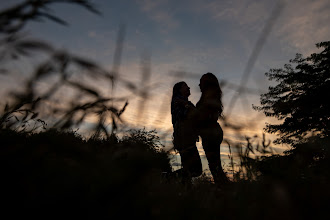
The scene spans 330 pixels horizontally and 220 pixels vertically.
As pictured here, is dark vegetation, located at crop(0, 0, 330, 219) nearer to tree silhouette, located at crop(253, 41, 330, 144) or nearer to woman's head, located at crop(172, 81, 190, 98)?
woman's head, located at crop(172, 81, 190, 98)

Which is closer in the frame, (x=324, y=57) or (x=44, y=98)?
(x=44, y=98)

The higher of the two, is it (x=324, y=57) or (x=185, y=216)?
(x=324, y=57)

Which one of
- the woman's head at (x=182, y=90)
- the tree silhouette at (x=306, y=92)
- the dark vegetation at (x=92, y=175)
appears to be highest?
the tree silhouette at (x=306, y=92)

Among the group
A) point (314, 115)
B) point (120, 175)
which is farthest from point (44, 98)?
point (314, 115)

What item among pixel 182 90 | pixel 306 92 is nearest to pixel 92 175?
pixel 182 90

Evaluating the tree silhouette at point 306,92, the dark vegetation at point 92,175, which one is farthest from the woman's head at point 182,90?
the tree silhouette at point 306,92

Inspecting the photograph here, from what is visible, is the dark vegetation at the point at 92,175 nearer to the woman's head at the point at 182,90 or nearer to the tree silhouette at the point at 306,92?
the woman's head at the point at 182,90

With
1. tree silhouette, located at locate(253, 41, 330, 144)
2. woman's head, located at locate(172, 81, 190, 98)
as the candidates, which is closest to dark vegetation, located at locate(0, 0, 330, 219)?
woman's head, located at locate(172, 81, 190, 98)

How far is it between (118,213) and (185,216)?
316mm

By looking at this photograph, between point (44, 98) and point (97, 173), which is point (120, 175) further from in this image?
point (44, 98)

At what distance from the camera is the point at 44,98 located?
112 centimetres

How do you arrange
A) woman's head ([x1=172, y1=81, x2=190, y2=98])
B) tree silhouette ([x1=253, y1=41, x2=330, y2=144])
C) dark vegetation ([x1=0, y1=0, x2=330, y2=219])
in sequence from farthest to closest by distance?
tree silhouette ([x1=253, y1=41, x2=330, y2=144]), woman's head ([x1=172, y1=81, x2=190, y2=98]), dark vegetation ([x1=0, y1=0, x2=330, y2=219])

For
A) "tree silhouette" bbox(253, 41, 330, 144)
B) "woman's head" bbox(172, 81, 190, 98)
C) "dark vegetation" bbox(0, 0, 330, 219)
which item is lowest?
"dark vegetation" bbox(0, 0, 330, 219)

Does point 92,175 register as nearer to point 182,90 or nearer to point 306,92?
point 182,90
